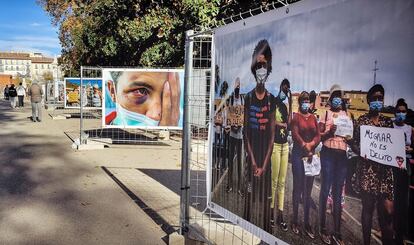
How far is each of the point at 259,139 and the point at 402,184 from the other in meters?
1.44

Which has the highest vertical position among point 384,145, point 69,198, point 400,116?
point 400,116

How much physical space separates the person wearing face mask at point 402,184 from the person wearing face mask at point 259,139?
1.21m

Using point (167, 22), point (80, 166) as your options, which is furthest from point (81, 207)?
point (167, 22)

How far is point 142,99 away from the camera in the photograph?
38.3 ft

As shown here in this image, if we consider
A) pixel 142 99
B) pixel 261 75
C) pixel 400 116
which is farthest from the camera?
pixel 142 99

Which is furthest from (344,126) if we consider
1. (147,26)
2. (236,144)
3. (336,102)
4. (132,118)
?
(147,26)

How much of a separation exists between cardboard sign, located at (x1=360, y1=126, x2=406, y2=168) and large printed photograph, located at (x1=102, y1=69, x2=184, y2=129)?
923cm

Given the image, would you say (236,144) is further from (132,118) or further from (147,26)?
(147,26)

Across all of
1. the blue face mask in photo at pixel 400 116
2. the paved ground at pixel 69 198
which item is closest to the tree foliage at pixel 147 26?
the paved ground at pixel 69 198

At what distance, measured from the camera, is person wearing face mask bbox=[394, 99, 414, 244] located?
2.11 m

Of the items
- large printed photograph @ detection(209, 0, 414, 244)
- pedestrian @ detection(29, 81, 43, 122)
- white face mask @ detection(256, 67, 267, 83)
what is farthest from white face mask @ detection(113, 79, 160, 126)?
white face mask @ detection(256, 67, 267, 83)

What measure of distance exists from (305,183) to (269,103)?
2.33 ft

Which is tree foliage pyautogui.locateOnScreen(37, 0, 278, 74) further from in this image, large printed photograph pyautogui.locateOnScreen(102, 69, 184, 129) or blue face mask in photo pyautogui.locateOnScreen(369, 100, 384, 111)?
blue face mask in photo pyautogui.locateOnScreen(369, 100, 384, 111)

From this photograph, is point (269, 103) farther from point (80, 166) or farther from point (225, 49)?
point (80, 166)
